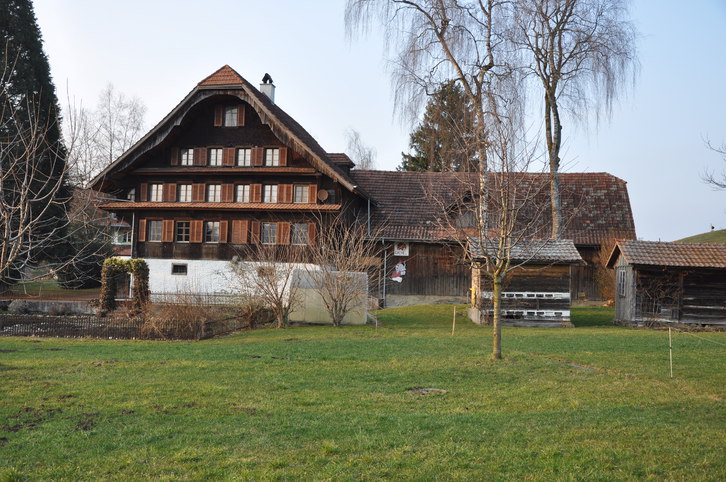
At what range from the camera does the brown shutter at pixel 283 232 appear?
3350 centimetres

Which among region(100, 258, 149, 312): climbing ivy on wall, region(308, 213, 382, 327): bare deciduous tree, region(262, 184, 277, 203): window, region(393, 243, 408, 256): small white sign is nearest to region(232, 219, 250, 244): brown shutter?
region(262, 184, 277, 203): window

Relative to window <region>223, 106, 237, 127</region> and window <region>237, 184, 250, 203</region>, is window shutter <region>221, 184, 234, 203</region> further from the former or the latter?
window <region>223, 106, 237, 127</region>

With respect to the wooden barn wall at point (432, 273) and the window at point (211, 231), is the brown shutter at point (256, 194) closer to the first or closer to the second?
the window at point (211, 231)

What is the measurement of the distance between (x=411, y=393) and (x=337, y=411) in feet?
6.21

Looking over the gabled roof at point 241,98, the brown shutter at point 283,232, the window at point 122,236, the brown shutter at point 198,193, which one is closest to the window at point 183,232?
the brown shutter at point 198,193

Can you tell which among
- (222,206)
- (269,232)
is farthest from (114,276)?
(269,232)

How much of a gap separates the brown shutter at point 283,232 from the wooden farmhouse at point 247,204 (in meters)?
0.06

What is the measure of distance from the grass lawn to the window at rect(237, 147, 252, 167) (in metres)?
A: 19.0

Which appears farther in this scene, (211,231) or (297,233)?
(211,231)

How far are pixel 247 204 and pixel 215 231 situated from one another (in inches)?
104

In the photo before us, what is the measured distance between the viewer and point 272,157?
3444cm

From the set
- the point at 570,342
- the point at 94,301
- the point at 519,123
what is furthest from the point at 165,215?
the point at 570,342

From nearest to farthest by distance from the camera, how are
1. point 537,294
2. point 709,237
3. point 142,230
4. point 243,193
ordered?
1. point 537,294
2. point 243,193
3. point 142,230
4. point 709,237

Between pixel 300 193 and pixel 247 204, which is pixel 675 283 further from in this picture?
pixel 247 204
